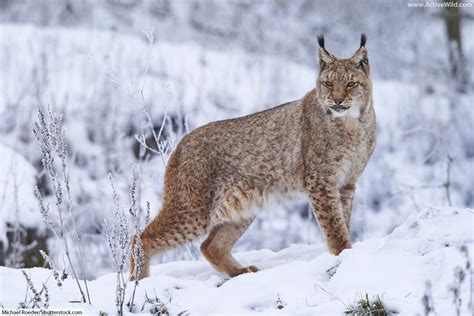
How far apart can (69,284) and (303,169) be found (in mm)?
1814

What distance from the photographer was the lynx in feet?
17.6

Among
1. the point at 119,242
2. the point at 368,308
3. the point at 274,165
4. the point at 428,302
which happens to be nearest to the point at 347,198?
the point at 274,165

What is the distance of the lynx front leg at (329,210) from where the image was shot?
5316mm

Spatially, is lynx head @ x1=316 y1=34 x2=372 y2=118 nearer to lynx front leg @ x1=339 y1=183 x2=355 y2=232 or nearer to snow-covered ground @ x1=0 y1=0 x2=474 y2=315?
lynx front leg @ x1=339 y1=183 x2=355 y2=232

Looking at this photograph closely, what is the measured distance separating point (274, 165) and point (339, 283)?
5.37 ft

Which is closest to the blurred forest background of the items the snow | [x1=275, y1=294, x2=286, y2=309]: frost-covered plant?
the snow

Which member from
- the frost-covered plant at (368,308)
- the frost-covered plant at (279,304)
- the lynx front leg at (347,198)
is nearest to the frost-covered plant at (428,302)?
the frost-covered plant at (368,308)

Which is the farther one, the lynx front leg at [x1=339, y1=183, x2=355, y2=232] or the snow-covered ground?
the lynx front leg at [x1=339, y1=183, x2=355, y2=232]

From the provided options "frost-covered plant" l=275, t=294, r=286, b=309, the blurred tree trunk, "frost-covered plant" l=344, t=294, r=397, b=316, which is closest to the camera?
"frost-covered plant" l=344, t=294, r=397, b=316

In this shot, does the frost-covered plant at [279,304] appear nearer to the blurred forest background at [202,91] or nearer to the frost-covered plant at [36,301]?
the frost-covered plant at [36,301]

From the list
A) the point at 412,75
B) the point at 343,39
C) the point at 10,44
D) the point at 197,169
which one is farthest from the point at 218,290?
the point at 343,39

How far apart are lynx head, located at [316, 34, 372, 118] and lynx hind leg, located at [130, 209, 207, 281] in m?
1.21

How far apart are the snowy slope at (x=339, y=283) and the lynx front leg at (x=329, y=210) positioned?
21.0 inches

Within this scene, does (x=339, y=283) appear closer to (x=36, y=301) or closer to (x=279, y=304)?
(x=279, y=304)
